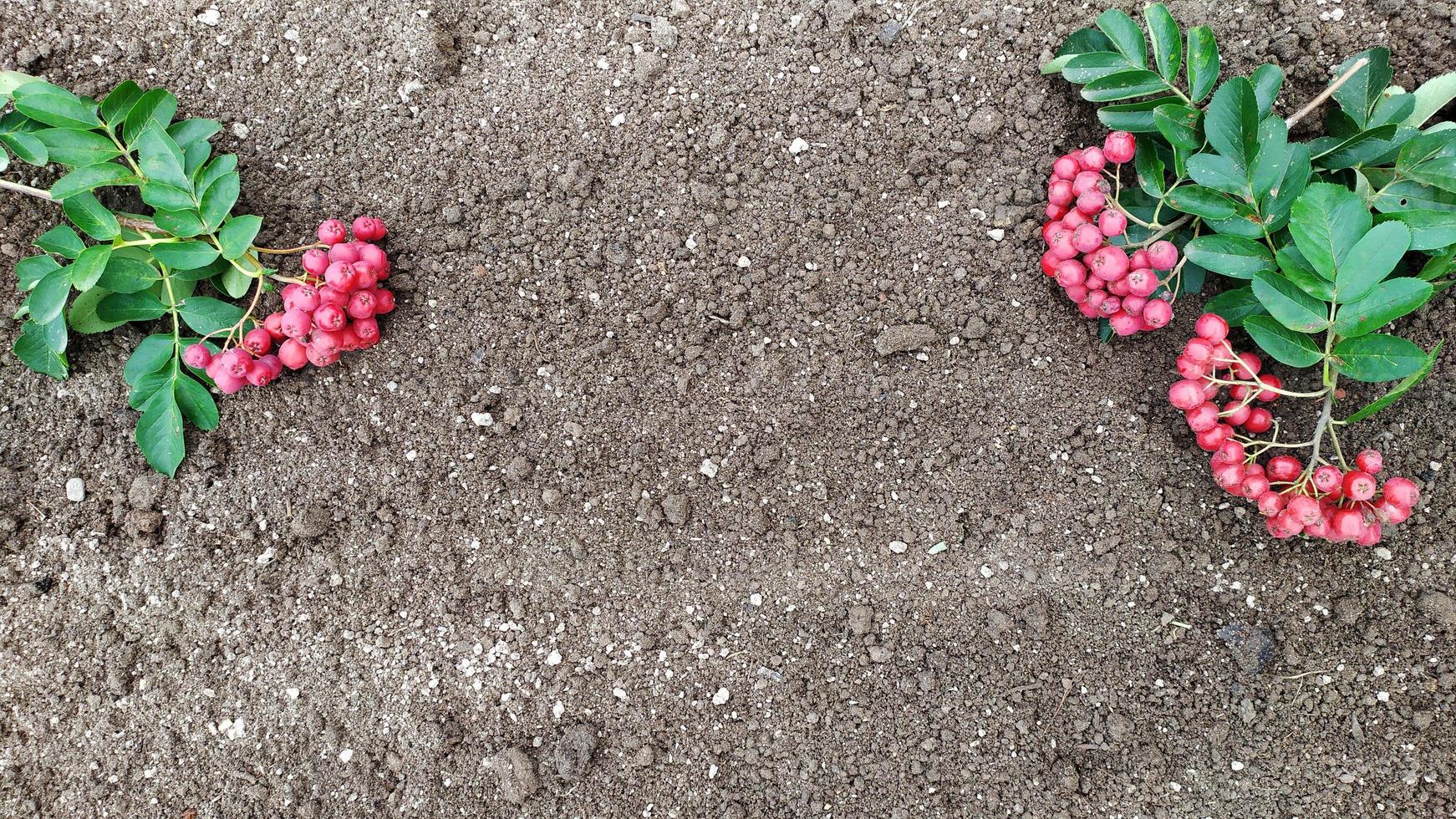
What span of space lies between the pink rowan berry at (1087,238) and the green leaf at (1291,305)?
11.6 inches

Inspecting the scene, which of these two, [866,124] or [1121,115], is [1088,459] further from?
[866,124]

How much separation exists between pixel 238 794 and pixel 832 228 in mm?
1826

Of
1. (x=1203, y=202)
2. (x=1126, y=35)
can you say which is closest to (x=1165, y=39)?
(x=1126, y=35)

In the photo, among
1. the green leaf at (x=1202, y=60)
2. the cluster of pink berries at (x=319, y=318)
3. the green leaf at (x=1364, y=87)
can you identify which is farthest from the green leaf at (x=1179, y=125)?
the cluster of pink berries at (x=319, y=318)

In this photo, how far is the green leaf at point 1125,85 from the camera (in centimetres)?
184

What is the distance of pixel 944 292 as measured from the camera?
2041 mm

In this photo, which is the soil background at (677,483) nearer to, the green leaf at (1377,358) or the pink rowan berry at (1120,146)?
the pink rowan berry at (1120,146)

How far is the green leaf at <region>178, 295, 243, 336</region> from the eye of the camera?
1.91 meters

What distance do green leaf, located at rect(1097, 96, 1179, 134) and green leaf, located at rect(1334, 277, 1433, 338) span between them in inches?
20.5

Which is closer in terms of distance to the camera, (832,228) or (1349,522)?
(1349,522)

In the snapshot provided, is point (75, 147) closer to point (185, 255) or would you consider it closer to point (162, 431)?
point (185, 255)

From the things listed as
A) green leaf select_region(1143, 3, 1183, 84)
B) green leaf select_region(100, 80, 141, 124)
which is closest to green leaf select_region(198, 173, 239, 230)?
green leaf select_region(100, 80, 141, 124)

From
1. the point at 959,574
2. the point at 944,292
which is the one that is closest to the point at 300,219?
the point at 944,292

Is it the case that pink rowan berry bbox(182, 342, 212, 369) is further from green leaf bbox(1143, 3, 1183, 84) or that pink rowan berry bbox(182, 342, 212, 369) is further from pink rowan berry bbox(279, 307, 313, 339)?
green leaf bbox(1143, 3, 1183, 84)
